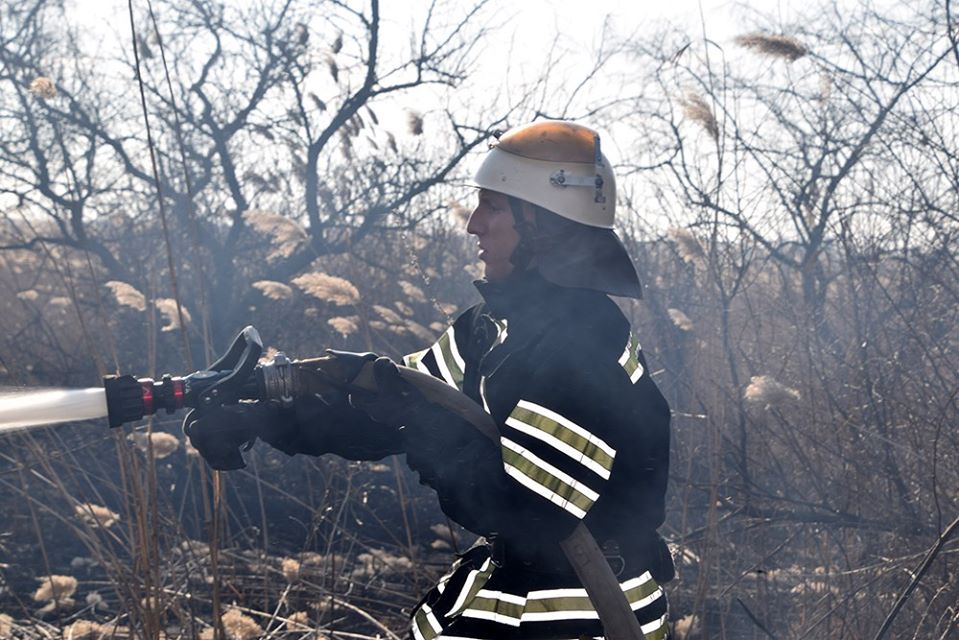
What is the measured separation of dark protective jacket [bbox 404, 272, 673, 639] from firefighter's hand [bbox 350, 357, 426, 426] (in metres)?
0.04

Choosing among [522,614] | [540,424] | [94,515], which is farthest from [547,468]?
[94,515]

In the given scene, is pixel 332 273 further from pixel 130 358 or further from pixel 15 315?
pixel 15 315

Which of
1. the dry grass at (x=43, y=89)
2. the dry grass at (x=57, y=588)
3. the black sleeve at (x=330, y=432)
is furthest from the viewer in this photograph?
the dry grass at (x=43, y=89)

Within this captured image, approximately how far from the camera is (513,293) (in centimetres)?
261

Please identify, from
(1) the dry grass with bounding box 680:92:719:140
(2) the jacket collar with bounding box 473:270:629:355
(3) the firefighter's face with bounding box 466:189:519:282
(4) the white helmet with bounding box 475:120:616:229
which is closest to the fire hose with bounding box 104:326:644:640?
(2) the jacket collar with bounding box 473:270:629:355

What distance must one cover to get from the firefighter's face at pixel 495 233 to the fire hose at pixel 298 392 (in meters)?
0.38

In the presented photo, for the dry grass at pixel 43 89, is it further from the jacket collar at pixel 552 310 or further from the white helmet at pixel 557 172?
the jacket collar at pixel 552 310

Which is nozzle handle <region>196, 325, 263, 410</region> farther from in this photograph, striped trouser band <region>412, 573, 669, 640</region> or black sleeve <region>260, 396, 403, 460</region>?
striped trouser band <region>412, 573, 669, 640</region>

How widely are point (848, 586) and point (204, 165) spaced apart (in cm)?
765

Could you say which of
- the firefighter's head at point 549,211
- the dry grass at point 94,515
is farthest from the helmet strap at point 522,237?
the dry grass at point 94,515

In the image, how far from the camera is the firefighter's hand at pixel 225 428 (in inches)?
93.7

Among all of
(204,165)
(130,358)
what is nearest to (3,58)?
(204,165)

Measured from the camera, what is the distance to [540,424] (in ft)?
7.39

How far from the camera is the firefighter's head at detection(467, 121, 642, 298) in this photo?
267 cm
